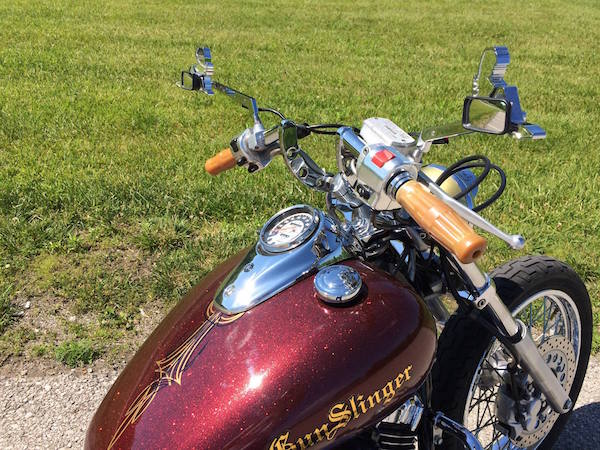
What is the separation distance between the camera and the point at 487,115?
1.22 metres

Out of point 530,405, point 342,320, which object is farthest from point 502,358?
point 342,320

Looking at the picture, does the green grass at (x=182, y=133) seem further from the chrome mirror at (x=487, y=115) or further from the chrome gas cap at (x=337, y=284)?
the chrome mirror at (x=487, y=115)

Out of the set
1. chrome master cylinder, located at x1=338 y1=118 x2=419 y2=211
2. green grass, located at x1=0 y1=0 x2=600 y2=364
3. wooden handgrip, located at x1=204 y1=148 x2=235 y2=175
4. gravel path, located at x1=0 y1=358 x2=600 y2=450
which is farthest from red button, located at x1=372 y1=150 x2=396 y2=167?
green grass, located at x1=0 y1=0 x2=600 y2=364

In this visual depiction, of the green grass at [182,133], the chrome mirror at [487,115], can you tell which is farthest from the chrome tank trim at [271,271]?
the green grass at [182,133]

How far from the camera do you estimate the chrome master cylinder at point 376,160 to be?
4.09ft

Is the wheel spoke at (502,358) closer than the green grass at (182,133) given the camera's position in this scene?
Yes

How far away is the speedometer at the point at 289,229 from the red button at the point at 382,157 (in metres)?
0.27

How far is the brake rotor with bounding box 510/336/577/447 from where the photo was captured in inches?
75.4

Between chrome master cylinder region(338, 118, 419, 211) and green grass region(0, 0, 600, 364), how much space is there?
1.90 meters

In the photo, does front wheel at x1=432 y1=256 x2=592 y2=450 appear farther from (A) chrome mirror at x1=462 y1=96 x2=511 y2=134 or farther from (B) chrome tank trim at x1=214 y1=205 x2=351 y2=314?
(A) chrome mirror at x1=462 y1=96 x2=511 y2=134

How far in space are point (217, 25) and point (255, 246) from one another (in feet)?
28.5

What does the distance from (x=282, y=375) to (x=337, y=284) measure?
0.77 ft

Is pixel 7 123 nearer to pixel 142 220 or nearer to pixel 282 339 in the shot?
pixel 142 220

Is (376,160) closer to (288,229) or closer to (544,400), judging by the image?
(288,229)
